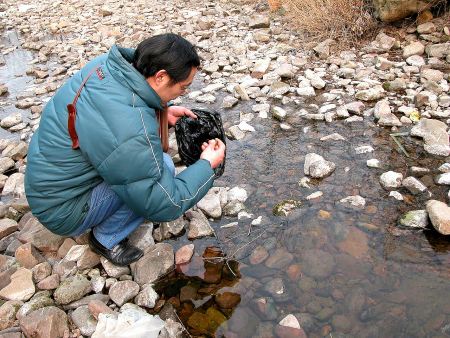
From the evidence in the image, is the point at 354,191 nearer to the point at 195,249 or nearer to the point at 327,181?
the point at 327,181

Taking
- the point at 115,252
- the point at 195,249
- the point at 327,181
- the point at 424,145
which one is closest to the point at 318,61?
the point at 424,145

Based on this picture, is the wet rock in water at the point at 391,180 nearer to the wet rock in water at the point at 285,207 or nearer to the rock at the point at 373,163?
the rock at the point at 373,163

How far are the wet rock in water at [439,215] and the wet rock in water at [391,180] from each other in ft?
1.30

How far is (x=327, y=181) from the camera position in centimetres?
357

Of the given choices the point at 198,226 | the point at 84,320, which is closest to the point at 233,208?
the point at 198,226

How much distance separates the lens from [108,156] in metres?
2.27

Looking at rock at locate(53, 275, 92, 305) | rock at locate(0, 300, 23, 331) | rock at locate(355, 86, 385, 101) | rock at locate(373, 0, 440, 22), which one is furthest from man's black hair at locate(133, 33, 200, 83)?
rock at locate(373, 0, 440, 22)

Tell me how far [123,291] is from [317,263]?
1372mm

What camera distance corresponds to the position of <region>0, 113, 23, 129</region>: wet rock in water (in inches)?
214

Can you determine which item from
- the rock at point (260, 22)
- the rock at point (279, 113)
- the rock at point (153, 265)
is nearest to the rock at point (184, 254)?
the rock at point (153, 265)

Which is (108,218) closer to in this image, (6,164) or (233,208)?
(233,208)

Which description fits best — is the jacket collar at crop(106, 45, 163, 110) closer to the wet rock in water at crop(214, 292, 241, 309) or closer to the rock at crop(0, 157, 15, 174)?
the wet rock in water at crop(214, 292, 241, 309)

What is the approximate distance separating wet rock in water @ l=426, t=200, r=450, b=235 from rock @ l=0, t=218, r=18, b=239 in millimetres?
3338

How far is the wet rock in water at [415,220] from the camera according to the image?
297 centimetres
